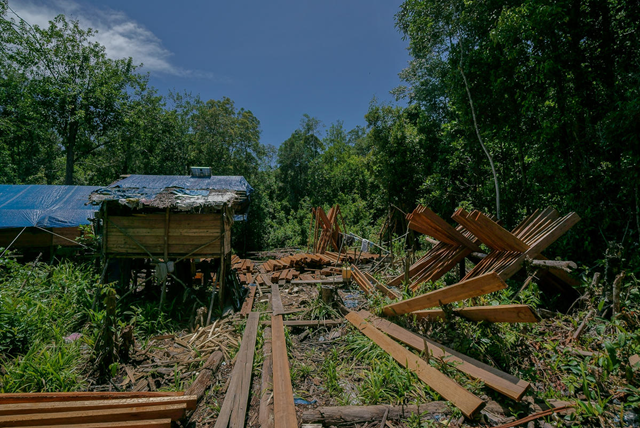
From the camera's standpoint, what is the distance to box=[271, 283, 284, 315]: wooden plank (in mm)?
6507

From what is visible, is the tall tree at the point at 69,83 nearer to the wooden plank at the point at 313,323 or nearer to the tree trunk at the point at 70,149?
the tree trunk at the point at 70,149

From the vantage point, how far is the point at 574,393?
3.17m

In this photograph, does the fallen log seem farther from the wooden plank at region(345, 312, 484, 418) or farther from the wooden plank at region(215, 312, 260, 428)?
the wooden plank at region(215, 312, 260, 428)

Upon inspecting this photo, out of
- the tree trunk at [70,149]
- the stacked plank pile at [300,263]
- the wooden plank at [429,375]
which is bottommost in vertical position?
the wooden plank at [429,375]

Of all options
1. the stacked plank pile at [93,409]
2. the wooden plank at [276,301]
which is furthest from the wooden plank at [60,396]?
the wooden plank at [276,301]

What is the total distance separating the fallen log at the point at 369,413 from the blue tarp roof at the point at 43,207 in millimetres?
10268

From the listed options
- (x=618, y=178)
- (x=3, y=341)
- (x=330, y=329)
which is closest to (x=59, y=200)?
(x=3, y=341)

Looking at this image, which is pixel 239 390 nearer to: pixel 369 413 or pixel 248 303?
pixel 369 413

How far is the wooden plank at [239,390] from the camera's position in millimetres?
3338

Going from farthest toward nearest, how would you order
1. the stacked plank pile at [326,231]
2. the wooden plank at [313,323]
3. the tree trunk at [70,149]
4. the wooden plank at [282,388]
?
the tree trunk at [70,149] → the stacked plank pile at [326,231] → the wooden plank at [313,323] → the wooden plank at [282,388]

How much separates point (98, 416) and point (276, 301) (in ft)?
13.9

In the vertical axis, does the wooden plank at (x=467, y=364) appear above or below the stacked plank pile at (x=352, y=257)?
below

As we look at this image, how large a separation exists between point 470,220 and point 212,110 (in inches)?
725

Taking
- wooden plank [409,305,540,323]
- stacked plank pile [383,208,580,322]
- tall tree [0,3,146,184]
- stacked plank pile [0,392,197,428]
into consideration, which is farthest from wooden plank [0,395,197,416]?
tall tree [0,3,146,184]
